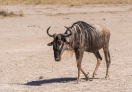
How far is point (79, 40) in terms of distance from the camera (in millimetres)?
12211

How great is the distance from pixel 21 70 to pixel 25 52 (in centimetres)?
350

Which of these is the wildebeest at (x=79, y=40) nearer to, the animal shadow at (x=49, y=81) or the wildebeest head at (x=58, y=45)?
the wildebeest head at (x=58, y=45)

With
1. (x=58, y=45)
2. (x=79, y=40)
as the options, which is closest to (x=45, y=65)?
(x=79, y=40)

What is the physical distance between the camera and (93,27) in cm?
1284

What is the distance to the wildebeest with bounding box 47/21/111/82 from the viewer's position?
38.1 ft

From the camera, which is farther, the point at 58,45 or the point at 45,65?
the point at 45,65

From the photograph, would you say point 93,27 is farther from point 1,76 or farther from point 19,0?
point 19,0

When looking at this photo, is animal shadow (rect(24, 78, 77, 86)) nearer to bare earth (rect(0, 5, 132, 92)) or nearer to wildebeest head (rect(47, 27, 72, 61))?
A: bare earth (rect(0, 5, 132, 92))

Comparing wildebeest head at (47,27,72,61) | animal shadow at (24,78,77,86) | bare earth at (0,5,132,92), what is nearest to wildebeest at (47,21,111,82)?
wildebeest head at (47,27,72,61)

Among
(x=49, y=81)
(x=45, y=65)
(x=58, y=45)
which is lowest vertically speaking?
(x=45, y=65)

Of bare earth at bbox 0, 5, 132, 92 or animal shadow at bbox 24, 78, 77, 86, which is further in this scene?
animal shadow at bbox 24, 78, 77, 86

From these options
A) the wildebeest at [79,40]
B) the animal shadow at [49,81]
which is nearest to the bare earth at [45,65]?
the animal shadow at [49,81]

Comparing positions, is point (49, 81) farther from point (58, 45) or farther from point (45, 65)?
point (45, 65)

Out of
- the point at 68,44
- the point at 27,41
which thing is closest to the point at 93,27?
the point at 68,44
